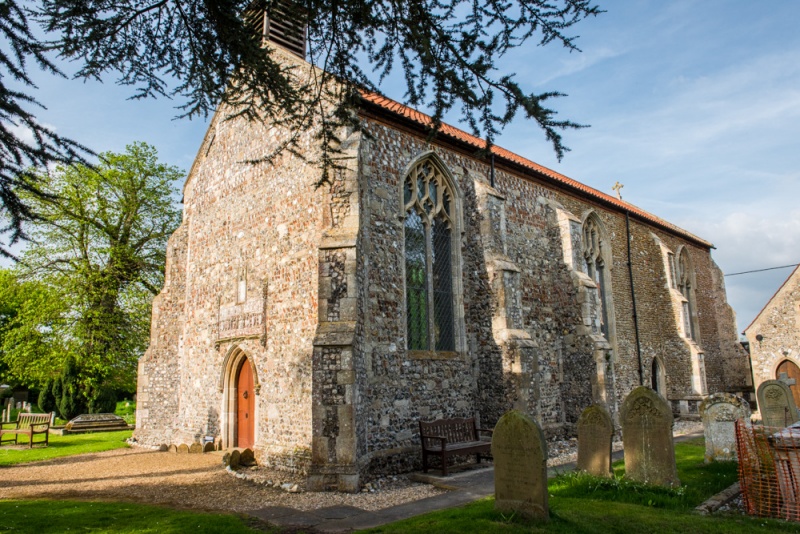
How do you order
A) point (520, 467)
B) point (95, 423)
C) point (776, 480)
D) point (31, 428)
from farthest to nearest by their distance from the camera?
point (95, 423)
point (31, 428)
point (776, 480)
point (520, 467)

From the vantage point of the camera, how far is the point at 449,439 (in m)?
11.1

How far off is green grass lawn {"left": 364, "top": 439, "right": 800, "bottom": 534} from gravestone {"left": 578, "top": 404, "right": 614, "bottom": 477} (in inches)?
10.9

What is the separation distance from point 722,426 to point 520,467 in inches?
255

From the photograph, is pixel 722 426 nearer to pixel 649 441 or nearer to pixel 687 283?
pixel 649 441

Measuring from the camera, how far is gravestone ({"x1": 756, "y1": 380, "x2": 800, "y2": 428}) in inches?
475

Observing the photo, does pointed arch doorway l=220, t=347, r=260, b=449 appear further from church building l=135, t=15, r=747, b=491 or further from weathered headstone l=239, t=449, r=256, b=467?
weathered headstone l=239, t=449, r=256, b=467

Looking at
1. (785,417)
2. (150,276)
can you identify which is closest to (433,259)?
(785,417)

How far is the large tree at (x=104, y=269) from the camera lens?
22984 mm

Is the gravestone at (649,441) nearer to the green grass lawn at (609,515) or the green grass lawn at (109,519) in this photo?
the green grass lawn at (609,515)

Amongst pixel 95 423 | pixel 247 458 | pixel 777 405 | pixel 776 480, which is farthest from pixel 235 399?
pixel 777 405

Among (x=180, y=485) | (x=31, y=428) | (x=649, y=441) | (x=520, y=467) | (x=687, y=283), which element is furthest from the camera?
(x=687, y=283)

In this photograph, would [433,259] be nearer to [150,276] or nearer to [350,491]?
[350,491]

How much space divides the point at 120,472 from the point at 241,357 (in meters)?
3.39

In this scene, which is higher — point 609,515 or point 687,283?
point 687,283
